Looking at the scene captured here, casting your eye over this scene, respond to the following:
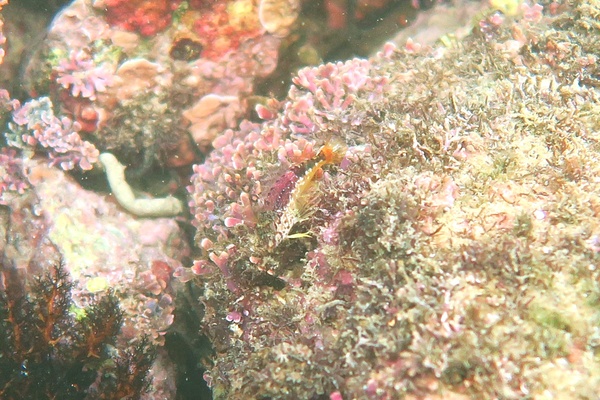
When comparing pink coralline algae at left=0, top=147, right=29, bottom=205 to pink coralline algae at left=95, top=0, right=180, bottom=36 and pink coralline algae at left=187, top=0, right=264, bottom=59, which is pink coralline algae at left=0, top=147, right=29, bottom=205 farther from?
pink coralline algae at left=187, top=0, right=264, bottom=59

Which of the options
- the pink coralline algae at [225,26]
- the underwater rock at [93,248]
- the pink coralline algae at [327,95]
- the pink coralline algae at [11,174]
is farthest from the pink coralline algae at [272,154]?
the pink coralline algae at [11,174]

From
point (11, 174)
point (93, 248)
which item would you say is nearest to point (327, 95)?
point (93, 248)

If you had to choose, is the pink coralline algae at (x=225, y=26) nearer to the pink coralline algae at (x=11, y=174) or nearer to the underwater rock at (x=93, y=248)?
the underwater rock at (x=93, y=248)

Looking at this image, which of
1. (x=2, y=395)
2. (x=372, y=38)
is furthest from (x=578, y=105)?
(x=2, y=395)

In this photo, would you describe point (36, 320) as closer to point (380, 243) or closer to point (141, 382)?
point (141, 382)

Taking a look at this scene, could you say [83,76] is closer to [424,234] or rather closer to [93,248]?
[93,248]
